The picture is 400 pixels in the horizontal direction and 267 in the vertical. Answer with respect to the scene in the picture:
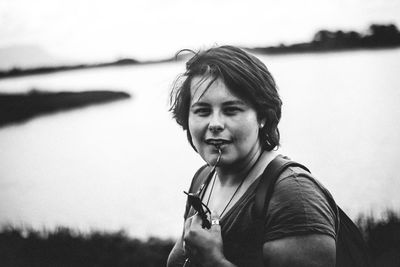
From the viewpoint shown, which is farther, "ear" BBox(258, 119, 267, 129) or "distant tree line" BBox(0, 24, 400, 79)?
"distant tree line" BBox(0, 24, 400, 79)

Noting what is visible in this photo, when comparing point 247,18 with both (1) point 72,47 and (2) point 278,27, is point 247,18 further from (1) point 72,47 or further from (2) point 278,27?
(1) point 72,47

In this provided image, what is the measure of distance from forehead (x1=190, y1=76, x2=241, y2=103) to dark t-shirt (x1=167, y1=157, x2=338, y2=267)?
26 centimetres

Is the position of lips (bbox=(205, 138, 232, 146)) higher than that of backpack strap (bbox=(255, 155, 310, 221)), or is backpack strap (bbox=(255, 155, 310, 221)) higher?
lips (bbox=(205, 138, 232, 146))

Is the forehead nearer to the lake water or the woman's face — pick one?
the woman's face

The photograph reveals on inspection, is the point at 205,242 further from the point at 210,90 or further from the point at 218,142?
the point at 210,90

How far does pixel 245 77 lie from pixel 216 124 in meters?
0.16

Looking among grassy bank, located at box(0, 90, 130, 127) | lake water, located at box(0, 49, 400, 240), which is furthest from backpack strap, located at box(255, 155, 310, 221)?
grassy bank, located at box(0, 90, 130, 127)

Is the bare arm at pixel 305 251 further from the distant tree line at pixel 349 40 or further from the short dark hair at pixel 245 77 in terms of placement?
the distant tree line at pixel 349 40

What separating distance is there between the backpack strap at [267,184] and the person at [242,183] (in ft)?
0.06

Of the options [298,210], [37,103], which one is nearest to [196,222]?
[298,210]

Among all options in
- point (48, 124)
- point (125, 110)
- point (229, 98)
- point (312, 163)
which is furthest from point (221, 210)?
point (48, 124)

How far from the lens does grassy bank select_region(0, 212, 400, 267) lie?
2.19m

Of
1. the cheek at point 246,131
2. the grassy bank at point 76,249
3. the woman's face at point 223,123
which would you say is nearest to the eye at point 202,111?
the woman's face at point 223,123

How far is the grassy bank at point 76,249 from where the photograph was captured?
7.19 ft
